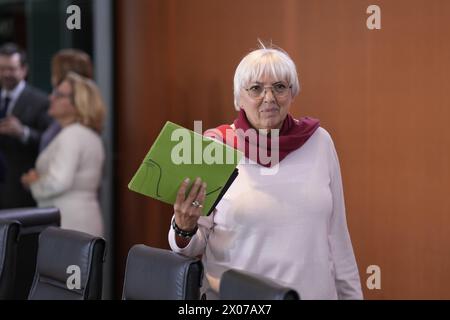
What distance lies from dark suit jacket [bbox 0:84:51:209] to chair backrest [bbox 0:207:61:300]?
1685mm

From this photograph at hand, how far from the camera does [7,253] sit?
3.09m

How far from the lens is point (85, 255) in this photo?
277 cm

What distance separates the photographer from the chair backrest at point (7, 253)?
3.09m

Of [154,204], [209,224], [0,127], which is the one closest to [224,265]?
[209,224]

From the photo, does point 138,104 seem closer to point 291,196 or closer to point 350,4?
point 350,4

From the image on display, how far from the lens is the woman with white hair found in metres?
2.57

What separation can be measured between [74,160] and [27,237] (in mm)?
1142

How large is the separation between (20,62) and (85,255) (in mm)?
3174

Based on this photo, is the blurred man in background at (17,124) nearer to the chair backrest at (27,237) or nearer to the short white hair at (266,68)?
the chair backrest at (27,237)

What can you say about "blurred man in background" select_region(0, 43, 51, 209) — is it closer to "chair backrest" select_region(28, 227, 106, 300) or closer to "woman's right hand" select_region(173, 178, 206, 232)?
"chair backrest" select_region(28, 227, 106, 300)

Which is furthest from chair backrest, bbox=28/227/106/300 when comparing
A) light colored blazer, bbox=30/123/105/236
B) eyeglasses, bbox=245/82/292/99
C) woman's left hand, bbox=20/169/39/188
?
woman's left hand, bbox=20/169/39/188

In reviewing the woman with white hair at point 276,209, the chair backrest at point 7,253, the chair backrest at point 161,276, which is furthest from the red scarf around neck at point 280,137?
the chair backrest at point 7,253

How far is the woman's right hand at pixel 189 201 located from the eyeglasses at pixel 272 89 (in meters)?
0.36

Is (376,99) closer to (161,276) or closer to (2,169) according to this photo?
(161,276)
